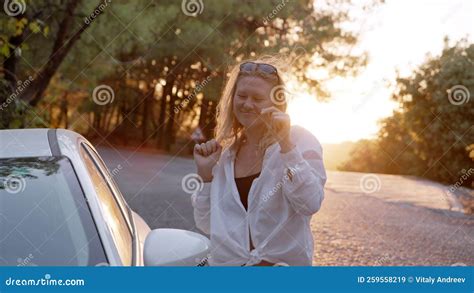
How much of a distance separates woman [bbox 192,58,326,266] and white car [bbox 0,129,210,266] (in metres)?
0.18

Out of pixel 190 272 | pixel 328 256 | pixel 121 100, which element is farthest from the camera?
pixel 121 100

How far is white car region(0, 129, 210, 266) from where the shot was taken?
2.16 meters

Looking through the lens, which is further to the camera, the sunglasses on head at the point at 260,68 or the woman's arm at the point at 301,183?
the sunglasses on head at the point at 260,68

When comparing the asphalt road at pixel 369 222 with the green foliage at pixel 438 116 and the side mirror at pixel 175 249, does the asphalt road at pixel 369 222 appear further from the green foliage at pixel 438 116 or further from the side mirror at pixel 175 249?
the green foliage at pixel 438 116

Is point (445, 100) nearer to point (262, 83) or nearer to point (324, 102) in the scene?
point (324, 102)

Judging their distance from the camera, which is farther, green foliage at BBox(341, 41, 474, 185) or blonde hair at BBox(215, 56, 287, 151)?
green foliage at BBox(341, 41, 474, 185)

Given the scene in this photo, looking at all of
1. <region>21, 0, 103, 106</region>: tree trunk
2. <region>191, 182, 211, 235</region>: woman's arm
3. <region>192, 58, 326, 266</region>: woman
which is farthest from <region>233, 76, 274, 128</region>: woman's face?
<region>21, 0, 103, 106</region>: tree trunk

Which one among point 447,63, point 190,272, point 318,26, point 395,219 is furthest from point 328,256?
point 447,63

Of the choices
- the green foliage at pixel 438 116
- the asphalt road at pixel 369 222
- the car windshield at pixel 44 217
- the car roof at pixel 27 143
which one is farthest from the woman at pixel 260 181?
the green foliage at pixel 438 116

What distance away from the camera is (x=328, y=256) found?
8172 millimetres

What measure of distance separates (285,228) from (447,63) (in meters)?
27.8

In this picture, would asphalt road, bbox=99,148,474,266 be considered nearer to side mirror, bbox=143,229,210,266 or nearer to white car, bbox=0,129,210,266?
side mirror, bbox=143,229,210,266

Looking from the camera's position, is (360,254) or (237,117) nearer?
(237,117)

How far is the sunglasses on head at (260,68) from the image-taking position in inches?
96.3
